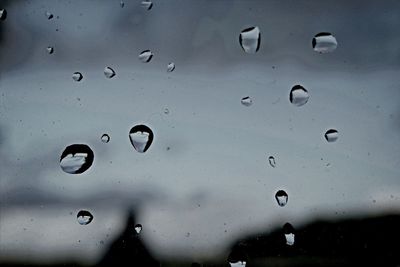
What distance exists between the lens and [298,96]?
0.96m

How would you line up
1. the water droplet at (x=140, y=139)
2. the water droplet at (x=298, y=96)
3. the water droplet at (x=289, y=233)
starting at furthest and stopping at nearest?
the water droplet at (x=289, y=233) < the water droplet at (x=298, y=96) < the water droplet at (x=140, y=139)

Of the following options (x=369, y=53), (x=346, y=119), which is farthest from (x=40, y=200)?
(x=369, y=53)

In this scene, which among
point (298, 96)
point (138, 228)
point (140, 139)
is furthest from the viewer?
point (138, 228)

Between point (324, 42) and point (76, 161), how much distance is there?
22.7 inches

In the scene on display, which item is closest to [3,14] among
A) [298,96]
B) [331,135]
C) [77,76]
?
[77,76]

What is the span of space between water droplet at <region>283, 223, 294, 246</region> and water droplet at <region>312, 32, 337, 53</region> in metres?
0.45

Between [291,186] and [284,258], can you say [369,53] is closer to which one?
[291,186]

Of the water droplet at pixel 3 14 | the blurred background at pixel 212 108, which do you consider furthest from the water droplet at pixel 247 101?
the water droplet at pixel 3 14

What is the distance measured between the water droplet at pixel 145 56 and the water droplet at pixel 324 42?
366mm

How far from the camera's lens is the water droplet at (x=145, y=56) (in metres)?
0.98

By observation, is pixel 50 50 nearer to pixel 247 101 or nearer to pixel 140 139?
pixel 140 139

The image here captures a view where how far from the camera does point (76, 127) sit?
105 cm

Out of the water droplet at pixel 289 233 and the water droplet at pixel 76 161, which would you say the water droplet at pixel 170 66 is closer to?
the water droplet at pixel 76 161

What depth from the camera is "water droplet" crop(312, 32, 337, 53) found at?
36.5 inches
